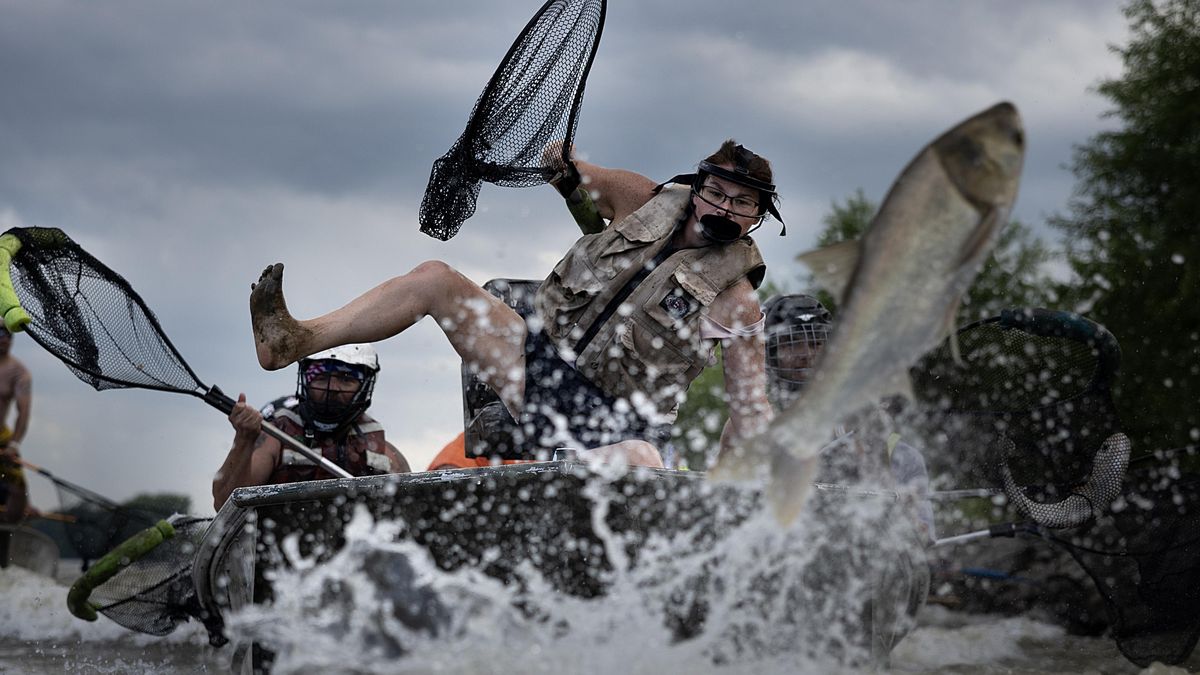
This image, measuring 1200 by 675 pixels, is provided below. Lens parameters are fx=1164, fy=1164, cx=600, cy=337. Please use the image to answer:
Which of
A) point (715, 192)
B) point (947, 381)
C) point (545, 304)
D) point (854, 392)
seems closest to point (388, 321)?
point (545, 304)

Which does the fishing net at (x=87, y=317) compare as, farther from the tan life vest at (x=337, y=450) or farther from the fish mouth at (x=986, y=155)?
the fish mouth at (x=986, y=155)

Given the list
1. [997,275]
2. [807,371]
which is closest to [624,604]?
[807,371]

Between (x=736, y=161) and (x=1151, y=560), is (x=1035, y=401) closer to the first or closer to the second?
(x=1151, y=560)

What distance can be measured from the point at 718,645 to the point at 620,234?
1828 millimetres

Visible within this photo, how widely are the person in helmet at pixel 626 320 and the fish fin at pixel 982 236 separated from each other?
206 centimetres

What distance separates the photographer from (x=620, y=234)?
16.5 feet

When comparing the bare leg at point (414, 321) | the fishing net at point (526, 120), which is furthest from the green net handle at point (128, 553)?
the fishing net at point (526, 120)

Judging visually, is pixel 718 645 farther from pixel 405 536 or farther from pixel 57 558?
pixel 57 558

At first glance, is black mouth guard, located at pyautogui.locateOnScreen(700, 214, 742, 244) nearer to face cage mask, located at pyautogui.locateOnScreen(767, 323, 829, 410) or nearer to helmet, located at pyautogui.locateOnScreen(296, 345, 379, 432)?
face cage mask, located at pyautogui.locateOnScreen(767, 323, 829, 410)

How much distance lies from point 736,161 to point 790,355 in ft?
6.61

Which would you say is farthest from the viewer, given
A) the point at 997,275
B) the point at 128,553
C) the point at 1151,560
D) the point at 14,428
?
the point at 997,275

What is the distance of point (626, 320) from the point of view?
15.9 feet

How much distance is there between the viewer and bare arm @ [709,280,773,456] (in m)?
4.75

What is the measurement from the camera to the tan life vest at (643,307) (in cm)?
485
